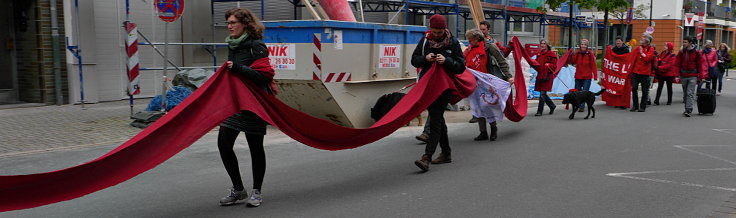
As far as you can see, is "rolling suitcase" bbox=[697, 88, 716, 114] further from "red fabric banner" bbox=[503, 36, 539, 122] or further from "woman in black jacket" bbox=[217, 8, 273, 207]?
"woman in black jacket" bbox=[217, 8, 273, 207]

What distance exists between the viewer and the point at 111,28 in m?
14.2

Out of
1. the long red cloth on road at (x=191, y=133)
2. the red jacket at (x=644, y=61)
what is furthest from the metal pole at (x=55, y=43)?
the red jacket at (x=644, y=61)

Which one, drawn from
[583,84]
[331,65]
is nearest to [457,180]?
[331,65]

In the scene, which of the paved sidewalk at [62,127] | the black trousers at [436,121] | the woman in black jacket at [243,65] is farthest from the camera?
the paved sidewalk at [62,127]

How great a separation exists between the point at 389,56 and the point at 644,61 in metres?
6.34

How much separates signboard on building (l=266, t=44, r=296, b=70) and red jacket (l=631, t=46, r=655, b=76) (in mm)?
8077

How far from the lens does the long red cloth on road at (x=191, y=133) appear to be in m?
4.27

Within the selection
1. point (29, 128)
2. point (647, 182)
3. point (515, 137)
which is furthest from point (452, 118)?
point (29, 128)

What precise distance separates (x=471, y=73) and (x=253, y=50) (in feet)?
12.1

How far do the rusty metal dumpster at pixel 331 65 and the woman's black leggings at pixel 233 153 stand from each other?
13.4 feet

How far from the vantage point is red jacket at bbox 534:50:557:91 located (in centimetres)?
1325

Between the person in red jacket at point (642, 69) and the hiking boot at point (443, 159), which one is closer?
the hiking boot at point (443, 159)

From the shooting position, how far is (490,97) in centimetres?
908

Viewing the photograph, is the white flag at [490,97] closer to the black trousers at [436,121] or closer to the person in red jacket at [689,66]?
the black trousers at [436,121]
